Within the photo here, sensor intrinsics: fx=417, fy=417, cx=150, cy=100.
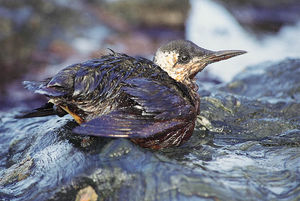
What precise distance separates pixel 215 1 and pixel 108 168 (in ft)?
38.9

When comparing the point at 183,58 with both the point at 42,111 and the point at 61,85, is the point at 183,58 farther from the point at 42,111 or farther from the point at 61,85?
the point at 42,111

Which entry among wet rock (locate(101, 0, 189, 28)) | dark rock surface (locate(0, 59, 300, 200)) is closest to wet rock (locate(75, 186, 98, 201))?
dark rock surface (locate(0, 59, 300, 200))

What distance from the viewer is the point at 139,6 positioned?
34.5 feet

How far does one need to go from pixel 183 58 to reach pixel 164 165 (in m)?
1.27

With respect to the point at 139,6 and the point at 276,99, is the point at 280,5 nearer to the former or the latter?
the point at 139,6

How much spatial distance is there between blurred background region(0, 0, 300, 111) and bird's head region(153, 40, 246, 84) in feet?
10.6

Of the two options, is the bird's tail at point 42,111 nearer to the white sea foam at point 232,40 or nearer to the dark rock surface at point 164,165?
the dark rock surface at point 164,165

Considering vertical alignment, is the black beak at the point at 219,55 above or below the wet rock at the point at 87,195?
above

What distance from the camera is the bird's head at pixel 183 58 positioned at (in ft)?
12.1

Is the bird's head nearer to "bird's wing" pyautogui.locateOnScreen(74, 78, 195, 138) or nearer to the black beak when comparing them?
the black beak

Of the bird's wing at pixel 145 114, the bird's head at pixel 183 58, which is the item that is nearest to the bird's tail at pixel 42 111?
the bird's wing at pixel 145 114

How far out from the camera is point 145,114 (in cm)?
297

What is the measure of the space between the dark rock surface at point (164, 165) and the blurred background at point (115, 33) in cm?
312

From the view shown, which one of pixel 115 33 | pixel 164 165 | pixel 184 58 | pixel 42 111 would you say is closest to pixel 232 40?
pixel 115 33
